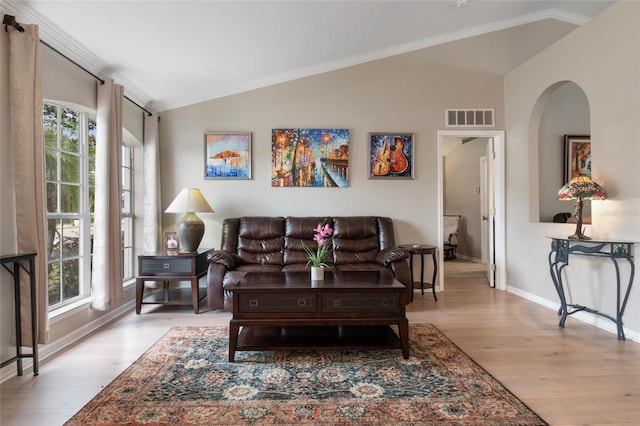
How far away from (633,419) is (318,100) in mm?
4175

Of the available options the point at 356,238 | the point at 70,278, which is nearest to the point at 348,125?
the point at 356,238

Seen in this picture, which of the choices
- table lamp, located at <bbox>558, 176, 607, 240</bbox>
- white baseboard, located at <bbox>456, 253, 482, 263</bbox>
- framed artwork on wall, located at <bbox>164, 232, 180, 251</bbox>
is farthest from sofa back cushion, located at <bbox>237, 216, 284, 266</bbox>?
white baseboard, located at <bbox>456, 253, 482, 263</bbox>

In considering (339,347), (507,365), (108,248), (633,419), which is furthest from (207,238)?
(633,419)

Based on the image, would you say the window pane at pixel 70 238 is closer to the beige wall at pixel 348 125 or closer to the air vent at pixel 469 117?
the beige wall at pixel 348 125

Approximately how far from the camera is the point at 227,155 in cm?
457

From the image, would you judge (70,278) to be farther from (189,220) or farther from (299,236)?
(299,236)

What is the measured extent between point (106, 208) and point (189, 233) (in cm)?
91

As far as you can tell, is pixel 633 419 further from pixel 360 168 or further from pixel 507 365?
pixel 360 168

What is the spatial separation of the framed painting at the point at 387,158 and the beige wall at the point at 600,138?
59.0 inches

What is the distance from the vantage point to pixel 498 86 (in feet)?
15.4

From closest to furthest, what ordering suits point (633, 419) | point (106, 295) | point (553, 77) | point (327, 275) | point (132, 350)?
point (633, 419), point (132, 350), point (327, 275), point (106, 295), point (553, 77)

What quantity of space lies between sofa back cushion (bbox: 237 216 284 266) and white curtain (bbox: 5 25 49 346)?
207cm

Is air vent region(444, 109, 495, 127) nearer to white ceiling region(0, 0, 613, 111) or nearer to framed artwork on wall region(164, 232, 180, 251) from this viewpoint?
white ceiling region(0, 0, 613, 111)

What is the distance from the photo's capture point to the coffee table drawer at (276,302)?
8.07 feet
